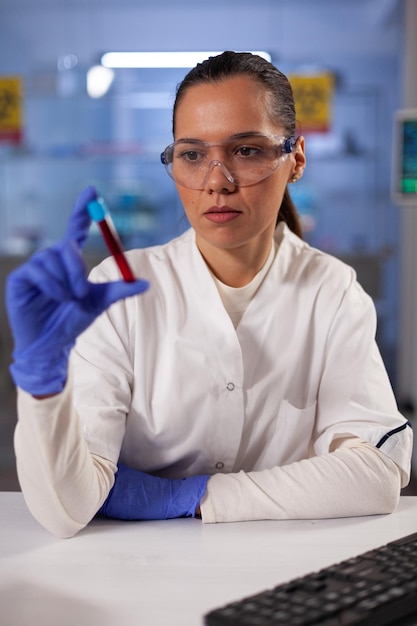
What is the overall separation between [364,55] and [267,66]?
13.4ft

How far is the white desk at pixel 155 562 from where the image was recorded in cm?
107

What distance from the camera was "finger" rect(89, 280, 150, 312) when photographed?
1121mm

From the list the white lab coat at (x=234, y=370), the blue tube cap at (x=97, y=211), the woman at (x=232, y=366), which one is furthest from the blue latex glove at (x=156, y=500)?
the blue tube cap at (x=97, y=211)

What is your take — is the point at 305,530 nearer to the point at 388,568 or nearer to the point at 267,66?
the point at 388,568

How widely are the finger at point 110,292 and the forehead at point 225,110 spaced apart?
575 mm

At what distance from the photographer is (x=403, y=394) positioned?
5.54m

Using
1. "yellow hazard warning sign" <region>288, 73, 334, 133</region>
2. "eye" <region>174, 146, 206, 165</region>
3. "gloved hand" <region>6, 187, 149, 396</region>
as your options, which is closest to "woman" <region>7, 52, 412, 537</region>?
"eye" <region>174, 146, 206, 165</region>

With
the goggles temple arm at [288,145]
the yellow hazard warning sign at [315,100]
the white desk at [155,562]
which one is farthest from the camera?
the yellow hazard warning sign at [315,100]

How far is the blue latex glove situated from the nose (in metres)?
0.52

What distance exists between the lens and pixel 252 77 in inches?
66.3

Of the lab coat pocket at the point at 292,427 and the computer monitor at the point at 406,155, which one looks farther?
the computer monitor at the point at 406,155

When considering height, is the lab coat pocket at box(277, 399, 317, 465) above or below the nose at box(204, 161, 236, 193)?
below

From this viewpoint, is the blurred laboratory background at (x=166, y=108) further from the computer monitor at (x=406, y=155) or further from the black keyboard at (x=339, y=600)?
the black keyboard at (x=339, y=600)

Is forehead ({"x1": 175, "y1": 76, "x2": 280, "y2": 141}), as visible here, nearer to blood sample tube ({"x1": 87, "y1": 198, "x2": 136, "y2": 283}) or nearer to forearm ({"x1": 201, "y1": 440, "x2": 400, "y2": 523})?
blood sample tube ({"x1": 87, "y1": 198, "x2": 136, "y2": 283})
